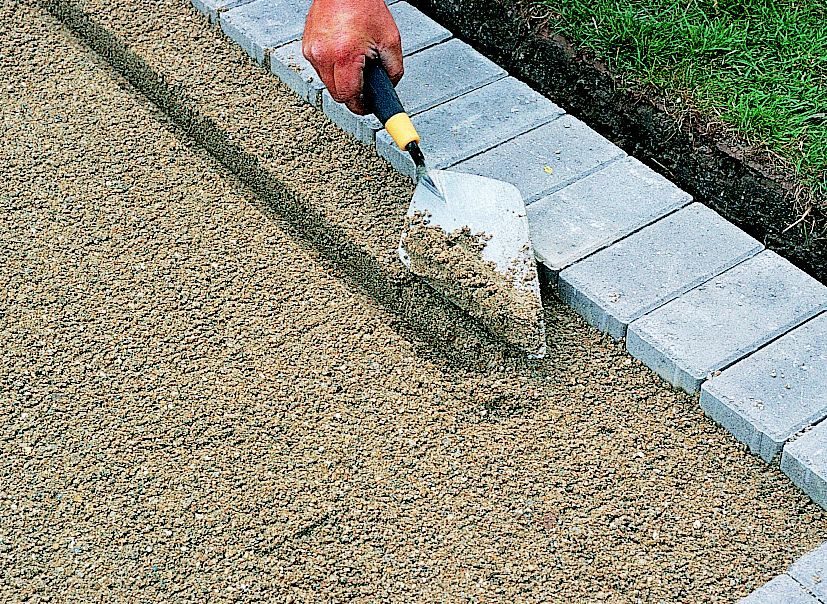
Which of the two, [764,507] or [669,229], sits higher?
[669,229]

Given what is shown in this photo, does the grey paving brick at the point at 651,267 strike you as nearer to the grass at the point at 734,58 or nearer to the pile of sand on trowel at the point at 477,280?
the pile of sand on trowel at the point at 477,280

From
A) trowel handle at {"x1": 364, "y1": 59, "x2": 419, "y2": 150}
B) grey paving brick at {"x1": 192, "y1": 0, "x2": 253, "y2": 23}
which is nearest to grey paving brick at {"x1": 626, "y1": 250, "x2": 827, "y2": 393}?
trowel handle at {"x1": 364, "y1": 59, "x2": 419, "y2": 150}

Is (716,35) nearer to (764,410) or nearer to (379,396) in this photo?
(764,410)

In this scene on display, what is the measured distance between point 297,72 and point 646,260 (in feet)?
4.94

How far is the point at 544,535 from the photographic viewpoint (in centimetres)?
247

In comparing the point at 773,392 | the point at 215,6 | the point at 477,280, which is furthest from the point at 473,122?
the point at 773,392

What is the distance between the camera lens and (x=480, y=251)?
9.55ft

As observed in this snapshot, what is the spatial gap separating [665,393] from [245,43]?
2194 mm

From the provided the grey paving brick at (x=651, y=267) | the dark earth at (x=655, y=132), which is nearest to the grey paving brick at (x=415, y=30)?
the dark earth at (x=655, y=132)

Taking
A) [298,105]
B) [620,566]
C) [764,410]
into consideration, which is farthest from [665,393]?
[298,105]

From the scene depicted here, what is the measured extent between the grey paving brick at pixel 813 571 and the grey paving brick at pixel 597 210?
1055 mm

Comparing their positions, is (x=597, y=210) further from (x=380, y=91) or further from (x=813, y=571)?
(x=813, y=571)

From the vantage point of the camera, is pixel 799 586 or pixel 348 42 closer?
pixel 799 586

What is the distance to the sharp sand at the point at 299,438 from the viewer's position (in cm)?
240
